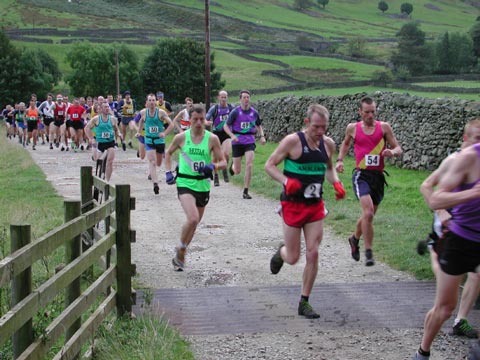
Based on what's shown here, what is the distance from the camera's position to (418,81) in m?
72.2

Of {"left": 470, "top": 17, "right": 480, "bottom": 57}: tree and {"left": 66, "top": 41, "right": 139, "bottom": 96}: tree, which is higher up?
{"left": 470, "top": 17, "right": 480, "bottom": 57}: tree

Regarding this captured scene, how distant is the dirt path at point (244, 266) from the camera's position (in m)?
6.08

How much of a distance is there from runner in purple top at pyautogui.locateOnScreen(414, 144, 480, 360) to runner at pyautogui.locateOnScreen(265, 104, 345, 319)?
190 cm

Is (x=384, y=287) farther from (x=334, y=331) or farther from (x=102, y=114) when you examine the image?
(x=102, y=114)

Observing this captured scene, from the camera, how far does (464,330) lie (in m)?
6.29

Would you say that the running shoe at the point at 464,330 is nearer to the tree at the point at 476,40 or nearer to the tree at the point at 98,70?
the tree at the point at 98,70

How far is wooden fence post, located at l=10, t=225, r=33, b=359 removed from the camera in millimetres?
4324

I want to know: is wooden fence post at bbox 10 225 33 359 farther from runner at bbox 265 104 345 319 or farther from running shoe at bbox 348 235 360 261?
running shoe at bbox 348 235 360 261

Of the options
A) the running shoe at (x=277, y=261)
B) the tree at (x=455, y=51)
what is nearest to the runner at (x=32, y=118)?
the running shoe at (x=277, y=261)

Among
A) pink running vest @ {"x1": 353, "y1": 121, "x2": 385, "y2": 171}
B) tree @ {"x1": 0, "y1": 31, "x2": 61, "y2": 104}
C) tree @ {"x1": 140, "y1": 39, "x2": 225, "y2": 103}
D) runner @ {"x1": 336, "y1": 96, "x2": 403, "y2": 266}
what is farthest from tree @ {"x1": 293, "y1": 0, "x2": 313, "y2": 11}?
pink running vest @ {"x1": 353, "y1": 121, "x2": 385, "y2": 171}

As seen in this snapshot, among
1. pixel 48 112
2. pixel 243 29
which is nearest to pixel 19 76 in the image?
pixel 48 112

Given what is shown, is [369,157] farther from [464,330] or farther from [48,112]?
[48,112]

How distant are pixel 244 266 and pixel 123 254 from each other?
263 centimetres

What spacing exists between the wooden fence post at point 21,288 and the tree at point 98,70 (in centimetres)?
7479
